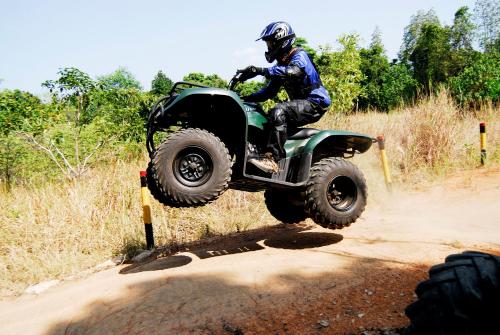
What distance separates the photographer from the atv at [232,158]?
4.08m

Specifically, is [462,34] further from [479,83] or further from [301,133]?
[301,133]

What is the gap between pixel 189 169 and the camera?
4.16 m

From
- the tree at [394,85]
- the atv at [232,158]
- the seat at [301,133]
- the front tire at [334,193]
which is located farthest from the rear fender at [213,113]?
the tree at [394,85]

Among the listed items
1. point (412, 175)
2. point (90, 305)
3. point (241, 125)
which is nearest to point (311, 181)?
point (241, 125)

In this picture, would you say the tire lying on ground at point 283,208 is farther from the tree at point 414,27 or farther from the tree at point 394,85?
the tree at point 414,27

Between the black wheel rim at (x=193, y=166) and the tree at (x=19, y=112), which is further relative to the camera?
the tree at (x=19, y=112)

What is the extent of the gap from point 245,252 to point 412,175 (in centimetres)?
615

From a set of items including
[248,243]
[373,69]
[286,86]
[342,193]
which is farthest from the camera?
[373,69]

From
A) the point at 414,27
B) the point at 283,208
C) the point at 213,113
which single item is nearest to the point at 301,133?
the point at 213,113

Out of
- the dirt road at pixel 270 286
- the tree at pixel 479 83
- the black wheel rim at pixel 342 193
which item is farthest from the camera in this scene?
the tree at pixel 479 83

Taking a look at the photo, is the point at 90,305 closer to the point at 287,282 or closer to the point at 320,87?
the point at 287,282

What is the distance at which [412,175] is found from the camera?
9.95m

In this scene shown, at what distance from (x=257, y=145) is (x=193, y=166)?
92 cm

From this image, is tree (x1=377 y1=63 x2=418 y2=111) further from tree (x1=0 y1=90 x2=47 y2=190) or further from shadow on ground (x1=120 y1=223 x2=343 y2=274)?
shadow on ground (x1=120 y1=223 x2=343 y2=274)
